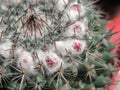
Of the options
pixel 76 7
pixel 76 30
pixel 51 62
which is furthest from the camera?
pixel 76 7

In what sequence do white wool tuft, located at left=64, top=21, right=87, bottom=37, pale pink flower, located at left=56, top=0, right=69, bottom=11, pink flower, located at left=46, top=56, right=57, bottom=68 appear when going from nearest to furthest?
1. pink flower, located at left=46, top=56, right=57, bottom=68
2. white wool tuft, located at left=64, top=21, right=87, bottom=37
3. pale pink flower, located at left=56, top=0, right=69, bottom=11

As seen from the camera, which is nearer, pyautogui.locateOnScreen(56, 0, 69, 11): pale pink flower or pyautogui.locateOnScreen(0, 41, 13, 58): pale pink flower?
pyautogui.locateOnScreen(0, 41, 13, 58): pale pink flower

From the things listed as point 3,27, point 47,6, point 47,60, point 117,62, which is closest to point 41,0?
point 47,6

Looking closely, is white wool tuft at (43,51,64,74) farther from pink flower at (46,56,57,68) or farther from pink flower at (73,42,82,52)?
pink flower at (73,42,82,52)


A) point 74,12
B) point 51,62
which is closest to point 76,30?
point 74,12

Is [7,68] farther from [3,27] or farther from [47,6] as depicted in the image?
[47,6]

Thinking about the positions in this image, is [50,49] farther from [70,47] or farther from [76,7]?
[76,7]

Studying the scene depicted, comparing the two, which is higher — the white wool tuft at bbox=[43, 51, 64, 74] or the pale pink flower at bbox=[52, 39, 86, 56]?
the pale pink flower at bbox=[52, 39, 86, 56]

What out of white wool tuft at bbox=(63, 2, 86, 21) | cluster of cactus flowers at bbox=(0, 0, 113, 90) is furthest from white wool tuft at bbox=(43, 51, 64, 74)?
white wool tuft at bbox=(63, 2, 86, 21)

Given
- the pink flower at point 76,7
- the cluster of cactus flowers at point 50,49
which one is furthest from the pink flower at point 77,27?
the pink flower at point 76,7
